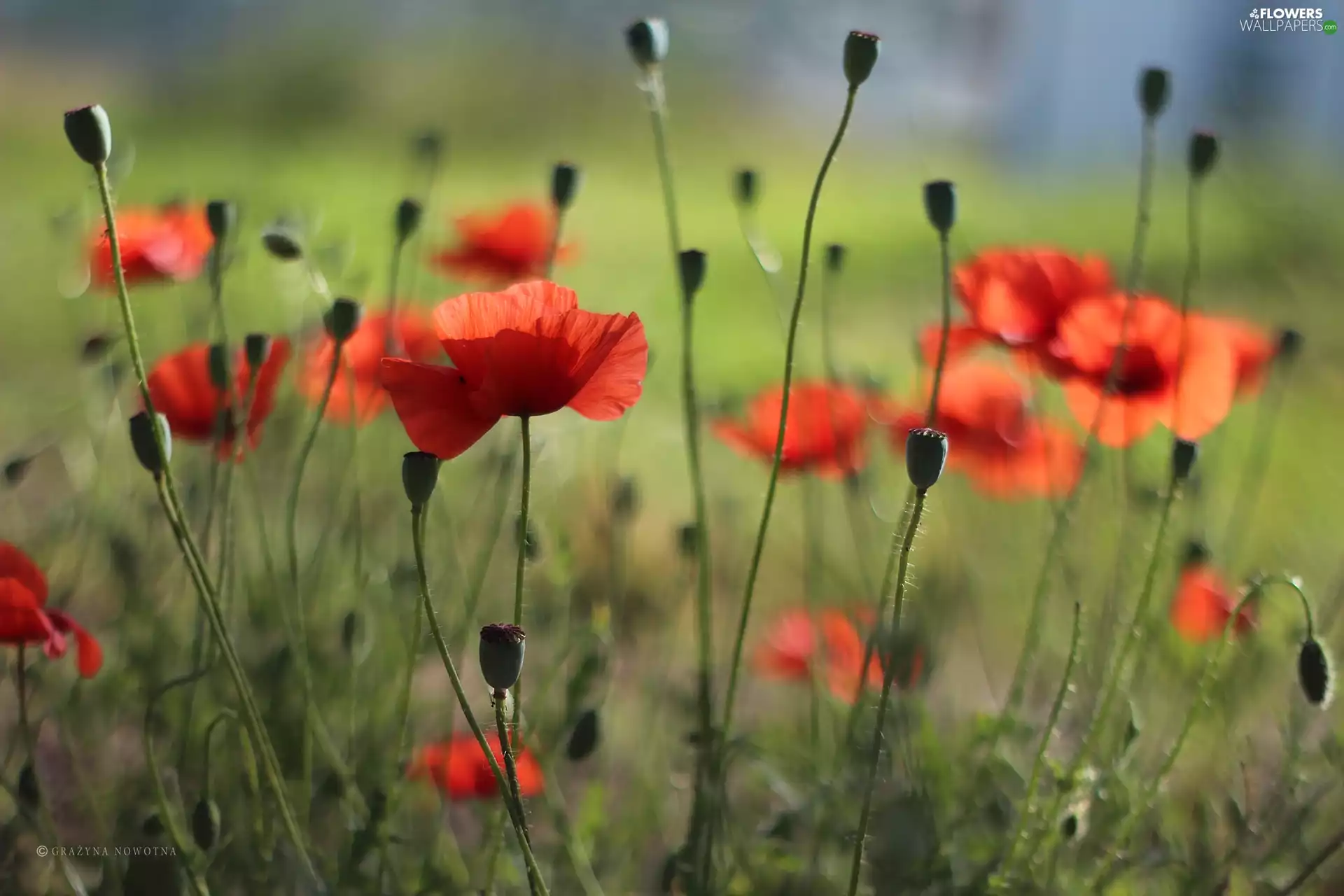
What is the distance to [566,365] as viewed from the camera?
581mm

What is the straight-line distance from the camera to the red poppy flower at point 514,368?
0.54 m

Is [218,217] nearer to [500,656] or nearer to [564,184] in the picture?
[564,184]

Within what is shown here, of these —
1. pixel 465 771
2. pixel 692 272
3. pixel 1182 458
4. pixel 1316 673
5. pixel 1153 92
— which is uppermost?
pixel 1153 92

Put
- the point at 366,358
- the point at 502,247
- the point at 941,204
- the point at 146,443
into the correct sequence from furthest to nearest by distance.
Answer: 1. the point at 502,247
2. the point at 366,358
3. the point at 941,204
4. the point at 146,443

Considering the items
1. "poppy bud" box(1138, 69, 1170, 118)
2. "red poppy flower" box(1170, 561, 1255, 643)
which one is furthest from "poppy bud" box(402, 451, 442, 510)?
"red poppy flower" box(1170, 561, 1255, 643)

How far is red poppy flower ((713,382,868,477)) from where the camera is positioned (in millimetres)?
955

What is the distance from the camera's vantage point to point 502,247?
3.92 feet

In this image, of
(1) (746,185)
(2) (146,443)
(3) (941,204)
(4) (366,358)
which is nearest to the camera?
(2) (146,443)

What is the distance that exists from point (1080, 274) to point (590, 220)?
2325 millimetres

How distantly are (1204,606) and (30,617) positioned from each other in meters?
0.88

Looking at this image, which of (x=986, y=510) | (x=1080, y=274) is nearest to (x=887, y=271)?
(x=986, y=510)

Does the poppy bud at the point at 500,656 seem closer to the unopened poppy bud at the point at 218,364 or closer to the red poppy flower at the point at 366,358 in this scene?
the unopened poppy bud at the point at 218,364

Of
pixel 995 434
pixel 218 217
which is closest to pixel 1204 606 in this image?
pixel 995 434

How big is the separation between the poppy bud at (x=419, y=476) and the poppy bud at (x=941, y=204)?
0.33m
